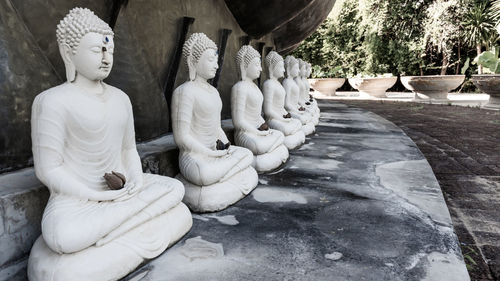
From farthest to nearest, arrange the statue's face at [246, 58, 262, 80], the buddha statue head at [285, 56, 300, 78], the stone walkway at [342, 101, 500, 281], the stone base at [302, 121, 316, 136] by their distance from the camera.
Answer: the buddha statue head at [285, 56, 300, 78] < the stone base at [302, 121, 316, 136] < the statue's face at [246, 58, 262, 80] < the stone walkway at [342, 101, 500, 281]

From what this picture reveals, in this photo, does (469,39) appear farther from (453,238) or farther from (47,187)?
(47,187)

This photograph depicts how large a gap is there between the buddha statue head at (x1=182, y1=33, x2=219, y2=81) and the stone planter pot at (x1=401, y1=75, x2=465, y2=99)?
11.7 m

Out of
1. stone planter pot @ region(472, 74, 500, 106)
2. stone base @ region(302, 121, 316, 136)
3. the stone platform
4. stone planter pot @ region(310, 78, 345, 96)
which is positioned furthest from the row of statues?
stone planter pot @ region(310, 78, 345, 96)

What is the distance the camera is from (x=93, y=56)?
1.80m

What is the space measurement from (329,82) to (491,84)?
5.97m

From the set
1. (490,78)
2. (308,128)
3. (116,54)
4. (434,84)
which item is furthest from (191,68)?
(434,84)

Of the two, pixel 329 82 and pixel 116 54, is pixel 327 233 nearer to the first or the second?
pixel 116 54

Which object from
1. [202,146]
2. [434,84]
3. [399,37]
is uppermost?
[399,37]

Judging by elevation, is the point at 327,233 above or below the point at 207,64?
below

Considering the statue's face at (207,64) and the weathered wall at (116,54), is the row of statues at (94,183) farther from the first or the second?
the statue's face at (207,64)

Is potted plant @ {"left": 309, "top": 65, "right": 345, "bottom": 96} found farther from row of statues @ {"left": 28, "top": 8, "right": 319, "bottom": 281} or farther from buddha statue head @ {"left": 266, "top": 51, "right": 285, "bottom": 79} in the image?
row of statues @ {"left": 28, "top": 8, "right": 319, "bottom": 281}

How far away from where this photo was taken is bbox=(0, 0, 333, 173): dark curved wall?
6.94 feet

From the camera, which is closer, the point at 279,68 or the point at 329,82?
the point at 279,68

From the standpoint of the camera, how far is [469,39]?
1373cm
